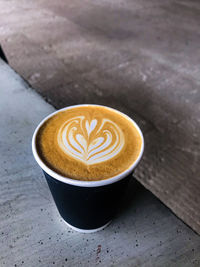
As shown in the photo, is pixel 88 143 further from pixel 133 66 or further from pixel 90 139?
pixel 133 66

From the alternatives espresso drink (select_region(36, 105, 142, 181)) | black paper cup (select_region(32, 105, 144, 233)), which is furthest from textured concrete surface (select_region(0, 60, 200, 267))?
espresso drink (select_region(36, 105, 142, 181))

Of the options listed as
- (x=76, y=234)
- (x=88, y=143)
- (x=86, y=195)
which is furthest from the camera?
(x=76, y=234)

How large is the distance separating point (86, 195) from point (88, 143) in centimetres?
22

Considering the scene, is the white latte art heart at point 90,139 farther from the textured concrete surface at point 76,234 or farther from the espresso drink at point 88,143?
the textured concrete surface at point 76,234

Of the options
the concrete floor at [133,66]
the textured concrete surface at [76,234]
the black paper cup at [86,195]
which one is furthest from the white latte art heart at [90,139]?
the concrete floor at [133,66]

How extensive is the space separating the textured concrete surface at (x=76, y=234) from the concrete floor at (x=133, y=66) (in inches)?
20.0

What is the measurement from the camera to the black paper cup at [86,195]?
837mm

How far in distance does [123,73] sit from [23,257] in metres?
2.63

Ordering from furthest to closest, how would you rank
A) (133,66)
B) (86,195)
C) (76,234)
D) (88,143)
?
(133,66)
(76,234)
(88,143)
(86,195)

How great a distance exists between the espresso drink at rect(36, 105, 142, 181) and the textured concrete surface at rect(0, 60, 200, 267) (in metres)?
0.43

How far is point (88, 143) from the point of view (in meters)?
1.01

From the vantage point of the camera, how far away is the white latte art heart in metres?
0.96

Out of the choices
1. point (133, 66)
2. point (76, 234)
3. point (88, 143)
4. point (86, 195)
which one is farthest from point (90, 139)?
point (133, 66)

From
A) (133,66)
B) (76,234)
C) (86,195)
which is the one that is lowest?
(133,66)
